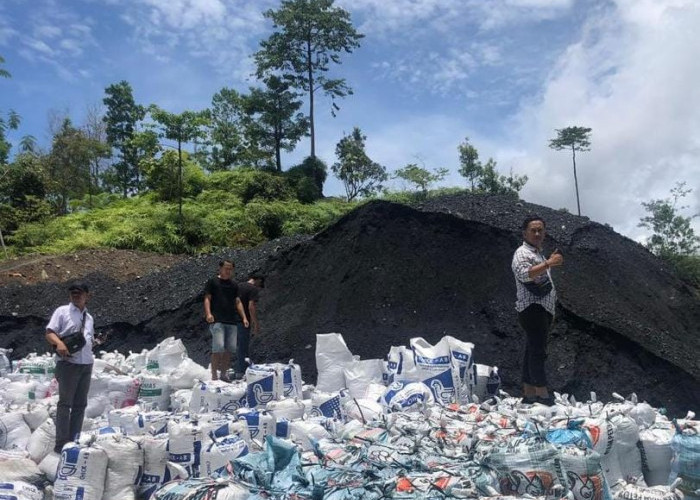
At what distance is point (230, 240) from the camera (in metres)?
17.1

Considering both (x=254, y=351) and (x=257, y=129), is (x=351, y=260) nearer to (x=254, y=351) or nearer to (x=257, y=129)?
(x=254, y=351)

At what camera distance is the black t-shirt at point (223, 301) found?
668 cm

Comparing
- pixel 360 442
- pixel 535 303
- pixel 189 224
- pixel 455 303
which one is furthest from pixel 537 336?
pixel 189 224

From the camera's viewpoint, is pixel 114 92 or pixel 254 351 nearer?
pixel 254 351

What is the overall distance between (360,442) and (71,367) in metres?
2.49

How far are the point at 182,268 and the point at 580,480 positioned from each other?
1023 cm

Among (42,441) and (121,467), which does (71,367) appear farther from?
(121,467)

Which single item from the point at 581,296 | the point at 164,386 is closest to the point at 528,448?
the point at 164,386

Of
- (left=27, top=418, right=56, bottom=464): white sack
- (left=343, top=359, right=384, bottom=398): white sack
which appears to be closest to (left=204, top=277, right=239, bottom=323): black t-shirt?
(left=343, top=359, right=384, bottom=398): white sack

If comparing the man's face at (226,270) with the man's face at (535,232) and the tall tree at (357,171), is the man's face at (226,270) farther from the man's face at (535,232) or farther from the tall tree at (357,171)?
the tall tree at (357,171)

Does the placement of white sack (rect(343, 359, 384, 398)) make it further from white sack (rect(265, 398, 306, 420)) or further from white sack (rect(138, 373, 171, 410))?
white sack (rect(138, 373, 171, 410))

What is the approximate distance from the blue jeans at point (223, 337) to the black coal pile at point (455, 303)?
3.06 feet

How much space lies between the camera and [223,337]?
666 centimetres

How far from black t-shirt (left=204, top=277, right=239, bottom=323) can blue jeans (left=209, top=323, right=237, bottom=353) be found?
6 centimetres
